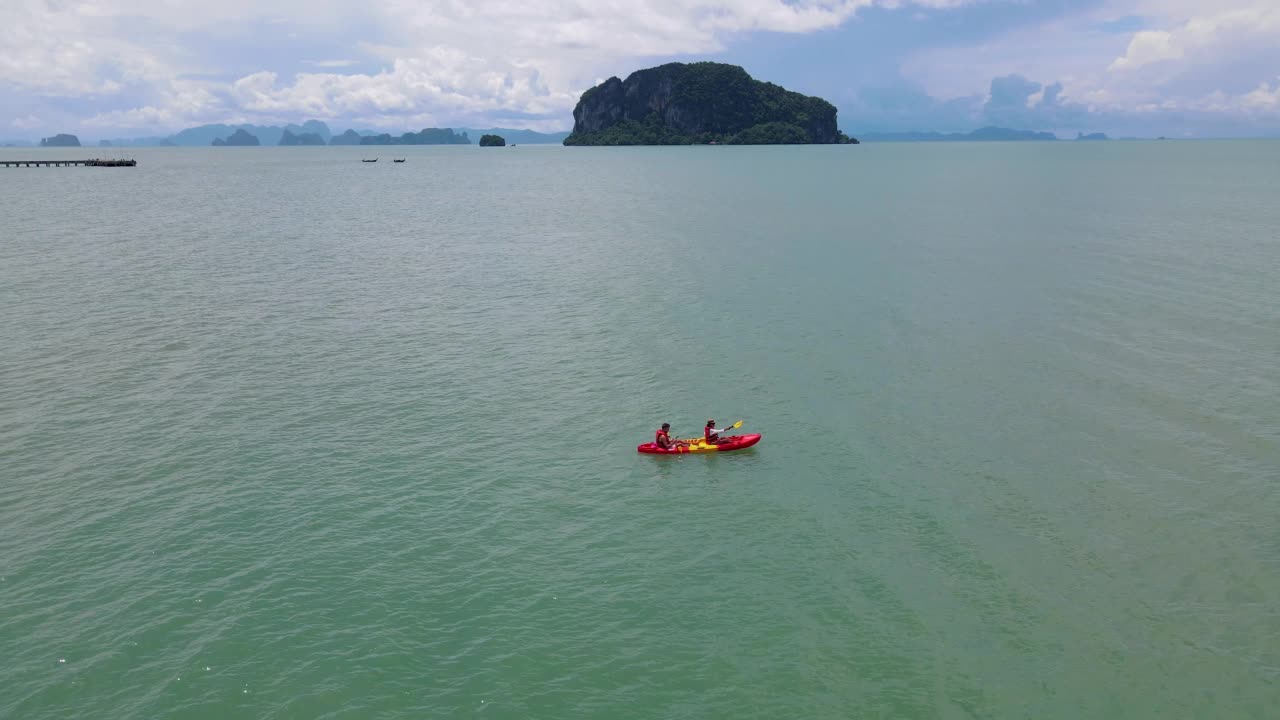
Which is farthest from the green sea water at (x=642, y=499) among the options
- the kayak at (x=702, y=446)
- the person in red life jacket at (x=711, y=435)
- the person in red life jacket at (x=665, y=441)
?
the person in red life jacket at (x=665, y=441)

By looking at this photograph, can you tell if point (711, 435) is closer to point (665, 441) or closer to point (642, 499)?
point (665, 441)

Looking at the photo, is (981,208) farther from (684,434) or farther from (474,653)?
(474,653)

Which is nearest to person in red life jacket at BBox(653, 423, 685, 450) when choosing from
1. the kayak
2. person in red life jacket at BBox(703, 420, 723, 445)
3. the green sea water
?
the kayak

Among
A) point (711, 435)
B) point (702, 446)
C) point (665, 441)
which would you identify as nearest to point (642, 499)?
Answer: point (665, 441)

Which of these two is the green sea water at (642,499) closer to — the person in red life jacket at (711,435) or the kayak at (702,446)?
the kayak at (702,446)

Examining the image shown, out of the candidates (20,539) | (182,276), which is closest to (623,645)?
(20,539)

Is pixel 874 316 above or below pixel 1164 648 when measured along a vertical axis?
above
